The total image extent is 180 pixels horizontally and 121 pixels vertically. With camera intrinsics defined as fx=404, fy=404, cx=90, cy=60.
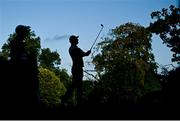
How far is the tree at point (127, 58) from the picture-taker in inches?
2047

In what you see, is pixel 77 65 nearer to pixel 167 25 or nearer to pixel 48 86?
pixel 167 25

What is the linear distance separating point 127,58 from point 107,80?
4018 millimetres

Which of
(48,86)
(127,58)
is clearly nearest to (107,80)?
(127,58)

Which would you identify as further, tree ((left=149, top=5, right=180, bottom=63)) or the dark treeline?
tree ((left=149, top=5, right=180, bottom=63))

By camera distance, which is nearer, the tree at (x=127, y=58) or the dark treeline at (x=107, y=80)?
the dark treeline at (x=107, y=80)

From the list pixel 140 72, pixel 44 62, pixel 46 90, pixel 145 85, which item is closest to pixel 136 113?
pixel 140 72

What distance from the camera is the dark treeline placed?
31.3ft

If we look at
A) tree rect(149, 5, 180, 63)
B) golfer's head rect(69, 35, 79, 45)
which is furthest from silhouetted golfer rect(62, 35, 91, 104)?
tree rect(149, 5, 180, 63)

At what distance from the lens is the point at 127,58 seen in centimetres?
5347

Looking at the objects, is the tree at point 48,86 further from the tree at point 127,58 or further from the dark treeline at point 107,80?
the tree at point 127,58

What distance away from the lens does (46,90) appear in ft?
224

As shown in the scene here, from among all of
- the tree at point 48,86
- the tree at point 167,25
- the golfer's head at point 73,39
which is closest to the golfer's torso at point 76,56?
the golfer's head at point 73,39

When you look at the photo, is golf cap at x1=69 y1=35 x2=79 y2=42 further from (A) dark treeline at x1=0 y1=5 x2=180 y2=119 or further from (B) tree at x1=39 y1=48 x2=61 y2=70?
(B) tree at x1=39 y1=48 x2=61 y2=70

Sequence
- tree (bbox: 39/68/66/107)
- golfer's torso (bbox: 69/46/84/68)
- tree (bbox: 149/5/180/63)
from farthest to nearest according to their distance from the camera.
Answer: tree (bbox: 39/68/66/107), tree (bbox: 149/5/180/63), golfer's torso (bbox: 69/46/84/68)
